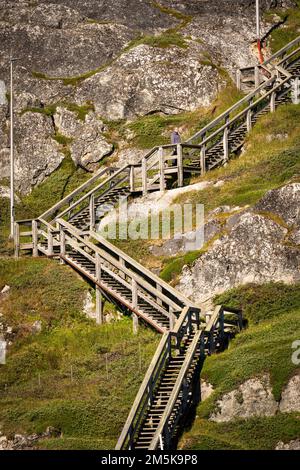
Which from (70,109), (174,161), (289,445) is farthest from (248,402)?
(70,109)

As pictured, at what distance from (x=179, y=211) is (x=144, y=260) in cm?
301

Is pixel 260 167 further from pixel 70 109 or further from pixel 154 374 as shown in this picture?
pixel 154 374

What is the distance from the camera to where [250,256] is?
46.9 metres

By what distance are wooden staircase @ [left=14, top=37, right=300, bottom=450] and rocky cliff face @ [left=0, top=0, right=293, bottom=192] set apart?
2764 mm

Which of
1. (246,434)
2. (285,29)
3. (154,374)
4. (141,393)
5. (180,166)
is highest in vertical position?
(285,29)

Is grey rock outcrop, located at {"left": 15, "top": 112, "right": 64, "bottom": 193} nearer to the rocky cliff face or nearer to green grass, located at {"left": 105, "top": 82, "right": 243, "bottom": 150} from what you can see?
the rocky cliff face

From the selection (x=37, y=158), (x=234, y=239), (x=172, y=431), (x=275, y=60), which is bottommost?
(x=172, y=431)

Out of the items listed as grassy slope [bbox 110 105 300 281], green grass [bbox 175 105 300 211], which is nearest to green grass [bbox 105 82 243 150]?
green grass [bbox 175 105 300 211]

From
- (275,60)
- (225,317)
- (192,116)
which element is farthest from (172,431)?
(275,60)

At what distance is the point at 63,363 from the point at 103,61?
26.5 metres

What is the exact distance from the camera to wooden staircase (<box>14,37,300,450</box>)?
128 feet

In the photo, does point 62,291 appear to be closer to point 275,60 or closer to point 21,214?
point 21,214

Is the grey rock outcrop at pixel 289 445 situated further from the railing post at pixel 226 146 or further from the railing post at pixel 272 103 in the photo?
the railing post at pixel 272 103

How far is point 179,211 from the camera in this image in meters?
52.3
